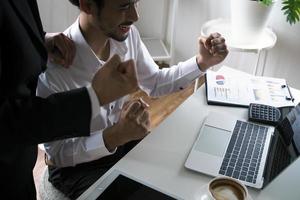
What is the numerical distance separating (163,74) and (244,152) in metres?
0.55

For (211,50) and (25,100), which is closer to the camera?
(25,100)

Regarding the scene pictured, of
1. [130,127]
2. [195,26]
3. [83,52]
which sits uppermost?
[83,52]

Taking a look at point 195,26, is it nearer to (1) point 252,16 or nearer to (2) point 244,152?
(1) point 252,16

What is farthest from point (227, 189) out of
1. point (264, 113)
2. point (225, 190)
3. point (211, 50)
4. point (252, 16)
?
point (252, 16)

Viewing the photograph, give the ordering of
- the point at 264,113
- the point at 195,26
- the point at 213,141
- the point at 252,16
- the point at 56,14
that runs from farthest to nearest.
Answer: the point at 195,26, the point at 56,14, the point at 252,16, the point at 264,113, the point at 213,141

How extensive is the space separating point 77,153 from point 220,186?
0.49 metres

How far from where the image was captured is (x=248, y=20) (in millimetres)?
1961

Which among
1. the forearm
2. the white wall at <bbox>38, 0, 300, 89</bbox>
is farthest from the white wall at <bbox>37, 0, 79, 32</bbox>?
the forearm

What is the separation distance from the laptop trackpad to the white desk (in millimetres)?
29

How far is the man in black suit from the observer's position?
2.72 ft

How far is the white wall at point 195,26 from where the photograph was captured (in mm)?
2271

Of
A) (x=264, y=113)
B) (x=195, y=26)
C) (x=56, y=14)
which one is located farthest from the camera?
(x=195, y=26)

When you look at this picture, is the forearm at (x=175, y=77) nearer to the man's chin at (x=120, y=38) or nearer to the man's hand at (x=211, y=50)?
the man's hand at (x=211, y=50)

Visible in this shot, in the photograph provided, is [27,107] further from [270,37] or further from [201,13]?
[201,13]
